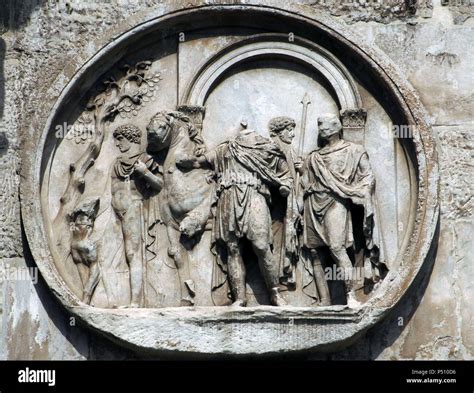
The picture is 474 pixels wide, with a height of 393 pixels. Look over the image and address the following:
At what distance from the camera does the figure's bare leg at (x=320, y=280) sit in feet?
44.7

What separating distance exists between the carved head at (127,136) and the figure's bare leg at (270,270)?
1351mm

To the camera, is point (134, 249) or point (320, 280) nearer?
point (320, 280)

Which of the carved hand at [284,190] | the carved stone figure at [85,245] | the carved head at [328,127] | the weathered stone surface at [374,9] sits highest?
the weathered stone surface at [374,9]

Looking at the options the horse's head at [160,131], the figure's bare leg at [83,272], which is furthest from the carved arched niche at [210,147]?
the horse's head at [160,131]

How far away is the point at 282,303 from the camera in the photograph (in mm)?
13570

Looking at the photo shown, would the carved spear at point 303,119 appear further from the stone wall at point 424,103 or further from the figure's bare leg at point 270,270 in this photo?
the figure's bare leg at point 270,270

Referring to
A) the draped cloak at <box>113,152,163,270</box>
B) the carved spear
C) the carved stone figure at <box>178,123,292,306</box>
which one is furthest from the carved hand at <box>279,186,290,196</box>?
the draped cloak at <box>113,152,163,270</box>

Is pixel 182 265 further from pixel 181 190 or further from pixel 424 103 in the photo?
pixel 424 103

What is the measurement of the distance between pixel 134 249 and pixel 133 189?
50 cm

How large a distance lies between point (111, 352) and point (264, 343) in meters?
1.24

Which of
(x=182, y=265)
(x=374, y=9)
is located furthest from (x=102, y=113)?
(x=374, y=9)

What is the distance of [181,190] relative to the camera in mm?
13812

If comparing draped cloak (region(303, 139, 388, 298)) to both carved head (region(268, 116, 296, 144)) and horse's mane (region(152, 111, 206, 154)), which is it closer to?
carved head (region(268, 116, 296, 144))

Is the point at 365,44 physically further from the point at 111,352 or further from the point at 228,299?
the point at 111,352
